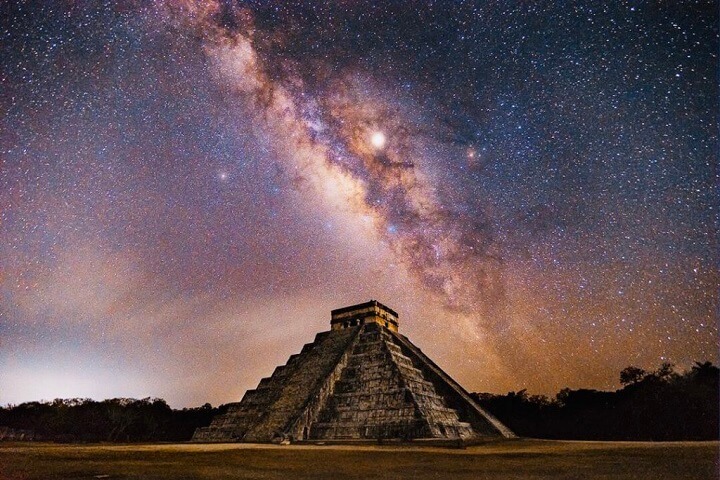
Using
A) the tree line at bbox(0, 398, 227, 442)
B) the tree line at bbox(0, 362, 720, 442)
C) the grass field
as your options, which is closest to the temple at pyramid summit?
the grass field

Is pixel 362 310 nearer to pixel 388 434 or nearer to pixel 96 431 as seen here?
pixel 388 434

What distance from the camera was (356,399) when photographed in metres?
20.5

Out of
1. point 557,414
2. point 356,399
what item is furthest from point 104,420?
point 557,414

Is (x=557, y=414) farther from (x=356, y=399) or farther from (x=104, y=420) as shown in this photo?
(x=104, y=420)

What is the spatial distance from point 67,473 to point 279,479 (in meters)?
4.14

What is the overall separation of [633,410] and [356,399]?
89.0ft

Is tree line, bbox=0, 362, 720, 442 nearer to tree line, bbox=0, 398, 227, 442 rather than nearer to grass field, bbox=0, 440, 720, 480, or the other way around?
tree line, bbox=0, 398, 227, 442

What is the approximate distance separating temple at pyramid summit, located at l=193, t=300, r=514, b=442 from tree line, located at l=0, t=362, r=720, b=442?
53.0ft

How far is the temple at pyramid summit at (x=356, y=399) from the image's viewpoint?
1847 centimetres

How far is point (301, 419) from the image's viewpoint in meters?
20.1

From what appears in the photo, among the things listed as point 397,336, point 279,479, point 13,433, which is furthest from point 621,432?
point 13,433

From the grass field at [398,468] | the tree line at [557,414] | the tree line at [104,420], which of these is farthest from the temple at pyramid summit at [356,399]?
the tree line at [104,420]

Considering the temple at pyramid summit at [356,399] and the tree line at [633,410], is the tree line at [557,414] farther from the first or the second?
the temple at pyramid summit at [356,399]

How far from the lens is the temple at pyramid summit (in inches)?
727
